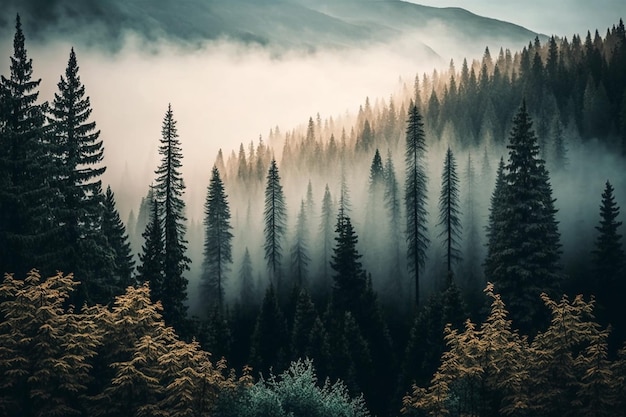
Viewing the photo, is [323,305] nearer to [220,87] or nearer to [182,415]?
[182,415]

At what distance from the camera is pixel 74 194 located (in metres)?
53.3

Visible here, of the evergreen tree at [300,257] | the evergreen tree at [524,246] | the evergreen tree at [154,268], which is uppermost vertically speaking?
the evergreen tree at [524,246]

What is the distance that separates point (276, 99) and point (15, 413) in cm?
15526

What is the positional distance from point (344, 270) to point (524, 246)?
22585 millimetres

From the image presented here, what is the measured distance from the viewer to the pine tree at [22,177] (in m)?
49.9

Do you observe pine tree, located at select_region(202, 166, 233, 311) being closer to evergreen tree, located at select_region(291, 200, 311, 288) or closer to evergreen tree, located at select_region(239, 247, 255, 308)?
evergreen tree, located at select_region(239, 247, 255, 308)

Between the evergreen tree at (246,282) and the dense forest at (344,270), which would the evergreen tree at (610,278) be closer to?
the dense forest at (344,270)

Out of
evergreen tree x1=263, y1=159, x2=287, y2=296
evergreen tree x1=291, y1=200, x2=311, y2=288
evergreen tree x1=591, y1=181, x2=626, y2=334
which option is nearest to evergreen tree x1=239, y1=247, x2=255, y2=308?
evergreen tree x1=263, y1=159, x2=287, y2=296

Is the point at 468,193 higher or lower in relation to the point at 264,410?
higher

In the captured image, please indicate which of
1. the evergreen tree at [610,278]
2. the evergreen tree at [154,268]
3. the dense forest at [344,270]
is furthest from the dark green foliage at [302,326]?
the evergreen tree at [610,278]

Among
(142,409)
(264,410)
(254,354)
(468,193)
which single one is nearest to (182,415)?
(142,409)

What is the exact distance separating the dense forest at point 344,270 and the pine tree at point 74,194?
15 centimetres

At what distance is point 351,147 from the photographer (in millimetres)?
134500

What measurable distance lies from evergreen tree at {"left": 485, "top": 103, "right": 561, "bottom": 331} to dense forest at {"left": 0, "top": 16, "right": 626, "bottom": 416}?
0.56 feet
